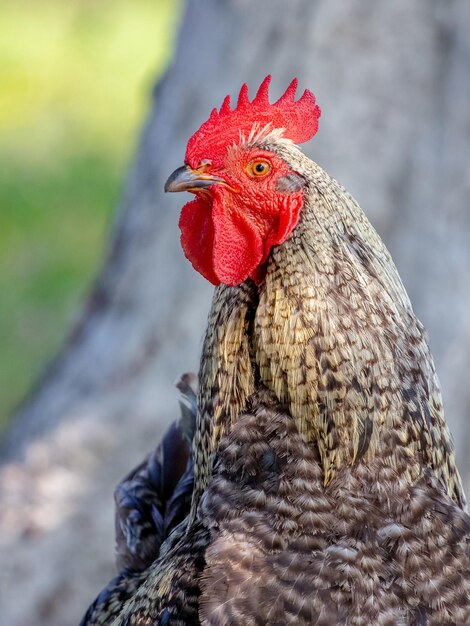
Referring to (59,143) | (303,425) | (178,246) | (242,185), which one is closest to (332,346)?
(303,425)

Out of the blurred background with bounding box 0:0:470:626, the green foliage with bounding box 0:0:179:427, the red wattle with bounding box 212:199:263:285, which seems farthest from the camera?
the green foliage with bounding box 0:0:179:427

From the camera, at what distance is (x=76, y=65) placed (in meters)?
11.8

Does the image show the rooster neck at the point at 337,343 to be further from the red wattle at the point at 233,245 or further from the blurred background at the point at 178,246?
the blurred background at the point at 178,246

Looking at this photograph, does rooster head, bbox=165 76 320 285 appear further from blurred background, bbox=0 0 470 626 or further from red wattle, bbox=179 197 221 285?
blurred background, bbox=0 0 470 626

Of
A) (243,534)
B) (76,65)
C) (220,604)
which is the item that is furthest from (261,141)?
(76,65)

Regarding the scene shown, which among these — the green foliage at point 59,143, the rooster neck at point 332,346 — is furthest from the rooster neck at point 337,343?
the green foliage at point 59,143

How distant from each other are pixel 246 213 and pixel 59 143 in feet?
26.4

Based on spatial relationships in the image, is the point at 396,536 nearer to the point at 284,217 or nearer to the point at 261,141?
the point at 284,217

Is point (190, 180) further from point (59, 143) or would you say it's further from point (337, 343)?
point (59, 143)

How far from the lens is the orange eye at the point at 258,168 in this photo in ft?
8.96

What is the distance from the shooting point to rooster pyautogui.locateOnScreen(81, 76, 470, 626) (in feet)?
8.66

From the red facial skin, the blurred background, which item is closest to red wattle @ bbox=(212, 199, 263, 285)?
the red facial skin

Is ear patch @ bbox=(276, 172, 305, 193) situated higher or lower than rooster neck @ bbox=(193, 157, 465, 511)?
higher

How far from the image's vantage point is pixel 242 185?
2.75 meters
